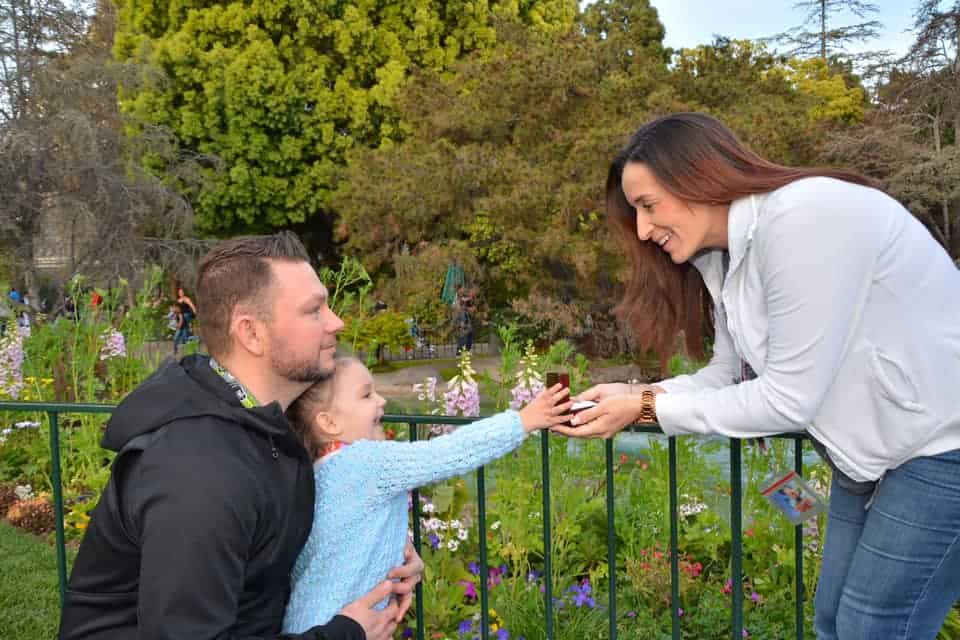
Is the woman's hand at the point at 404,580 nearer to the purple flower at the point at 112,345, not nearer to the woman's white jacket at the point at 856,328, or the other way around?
the woman's white jacket at the point at 856,328

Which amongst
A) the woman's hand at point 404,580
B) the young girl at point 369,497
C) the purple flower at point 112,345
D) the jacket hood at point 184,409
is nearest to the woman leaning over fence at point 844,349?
the young girl at point 369,497

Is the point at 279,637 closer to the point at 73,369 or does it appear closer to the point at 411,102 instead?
the point at 73,369

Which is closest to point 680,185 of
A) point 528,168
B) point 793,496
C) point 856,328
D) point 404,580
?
point 856,328

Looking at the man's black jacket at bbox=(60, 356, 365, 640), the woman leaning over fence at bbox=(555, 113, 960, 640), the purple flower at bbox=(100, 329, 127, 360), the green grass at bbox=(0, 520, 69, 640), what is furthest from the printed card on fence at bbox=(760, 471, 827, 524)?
the purple flower at bbox=(100, 329, 127, 360)

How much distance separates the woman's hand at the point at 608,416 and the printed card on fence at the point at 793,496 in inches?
13.6

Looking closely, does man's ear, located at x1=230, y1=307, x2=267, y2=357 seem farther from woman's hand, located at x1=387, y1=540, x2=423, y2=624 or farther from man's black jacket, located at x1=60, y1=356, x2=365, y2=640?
woman's hand, located at x1=387, y1=540, x2=423, y2=624

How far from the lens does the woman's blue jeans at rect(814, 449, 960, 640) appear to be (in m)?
1.69

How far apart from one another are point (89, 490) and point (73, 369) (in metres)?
1.01

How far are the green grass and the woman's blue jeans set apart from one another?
394 centimetres

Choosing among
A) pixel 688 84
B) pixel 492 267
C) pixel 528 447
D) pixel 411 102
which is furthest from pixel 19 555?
pixel 688 84

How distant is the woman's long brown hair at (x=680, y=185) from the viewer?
1.84 metres

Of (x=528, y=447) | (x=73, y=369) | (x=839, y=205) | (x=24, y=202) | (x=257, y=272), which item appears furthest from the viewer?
(x=24, y=202)

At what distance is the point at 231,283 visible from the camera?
1831 millimetres

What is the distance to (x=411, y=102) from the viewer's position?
13.3m
